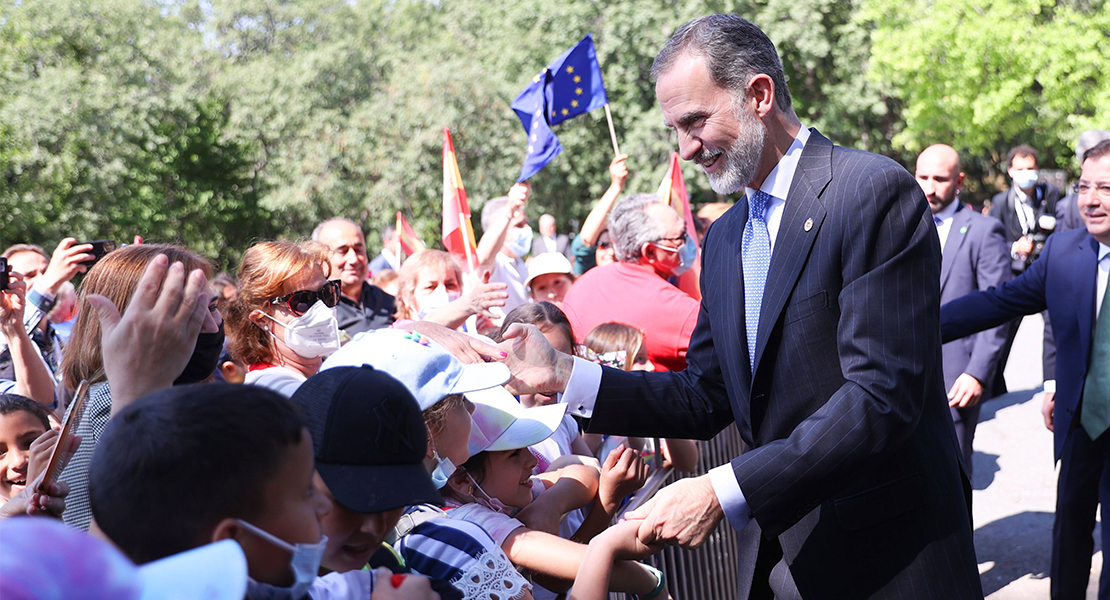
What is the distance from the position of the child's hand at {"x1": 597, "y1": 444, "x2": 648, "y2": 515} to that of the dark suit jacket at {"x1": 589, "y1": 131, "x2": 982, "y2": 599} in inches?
16.2

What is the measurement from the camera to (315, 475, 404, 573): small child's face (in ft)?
5.62

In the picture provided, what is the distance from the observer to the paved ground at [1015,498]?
5363 mm

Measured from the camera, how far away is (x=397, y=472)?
1.75 m

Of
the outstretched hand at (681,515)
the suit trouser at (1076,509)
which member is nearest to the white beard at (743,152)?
the outstretched hand at (681,515)

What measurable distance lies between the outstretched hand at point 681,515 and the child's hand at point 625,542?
0.03 m

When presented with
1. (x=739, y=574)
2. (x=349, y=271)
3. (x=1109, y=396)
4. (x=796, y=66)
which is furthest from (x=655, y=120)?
(x=739, y=574)

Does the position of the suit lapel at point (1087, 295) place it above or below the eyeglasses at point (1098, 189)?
below

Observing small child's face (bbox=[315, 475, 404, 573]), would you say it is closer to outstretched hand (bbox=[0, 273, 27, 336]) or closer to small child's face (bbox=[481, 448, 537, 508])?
small child's face (bbox=[481, 448, 537, 508])

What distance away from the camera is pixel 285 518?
55.4 inches

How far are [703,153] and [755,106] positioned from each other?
Answer: 7.2 inches

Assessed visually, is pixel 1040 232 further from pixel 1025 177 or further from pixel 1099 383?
pixel 1099 383

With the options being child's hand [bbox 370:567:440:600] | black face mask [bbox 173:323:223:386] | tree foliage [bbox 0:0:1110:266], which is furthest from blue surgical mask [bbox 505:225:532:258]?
tree foliage [bbox 0:0:1110:266]

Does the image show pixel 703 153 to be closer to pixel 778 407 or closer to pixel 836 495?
pixel 778 407

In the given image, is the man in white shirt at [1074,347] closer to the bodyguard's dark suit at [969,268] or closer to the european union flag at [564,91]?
the bodyguard's dark suit at [969,268]
